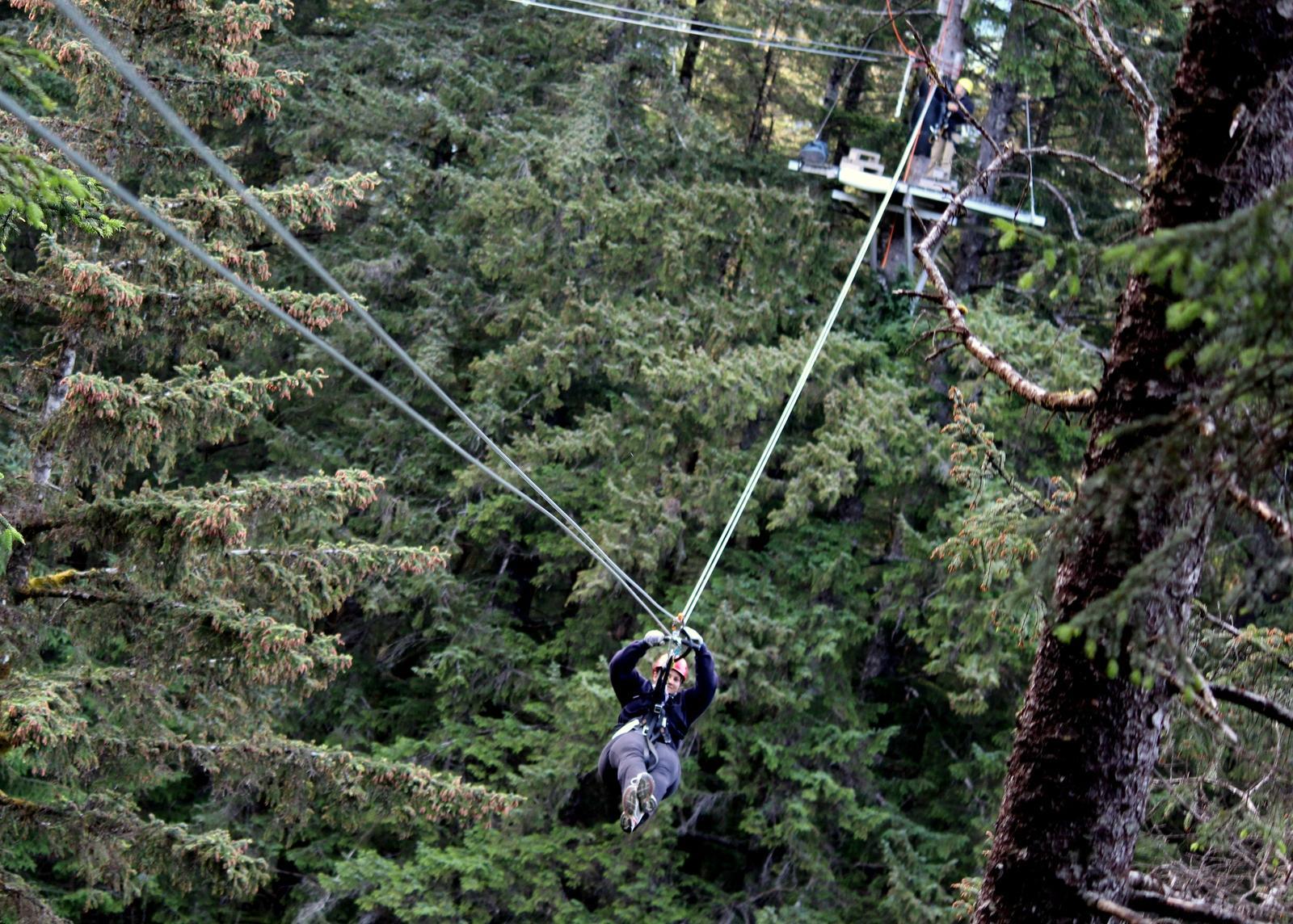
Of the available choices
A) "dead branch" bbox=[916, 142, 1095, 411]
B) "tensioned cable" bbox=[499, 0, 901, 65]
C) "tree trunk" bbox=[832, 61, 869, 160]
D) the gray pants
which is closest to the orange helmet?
the gray pants

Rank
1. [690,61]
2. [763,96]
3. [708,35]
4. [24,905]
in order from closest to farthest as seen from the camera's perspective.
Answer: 1. [24,905]
2. [708,35]
3. [690,61]
4. [763,96]

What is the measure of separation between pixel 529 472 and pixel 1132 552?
A: 10575mm

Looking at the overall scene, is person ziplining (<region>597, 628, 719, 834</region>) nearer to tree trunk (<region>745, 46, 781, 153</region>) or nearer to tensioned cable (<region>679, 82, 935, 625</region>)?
tensioned cable (<region>679, 82, 935, 625</region>)

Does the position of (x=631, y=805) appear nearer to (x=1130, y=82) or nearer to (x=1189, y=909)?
(x=1189, y=909)

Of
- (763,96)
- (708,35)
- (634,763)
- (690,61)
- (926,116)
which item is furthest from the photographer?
(763,96)

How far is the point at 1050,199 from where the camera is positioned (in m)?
14.4

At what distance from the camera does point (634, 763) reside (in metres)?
6.52

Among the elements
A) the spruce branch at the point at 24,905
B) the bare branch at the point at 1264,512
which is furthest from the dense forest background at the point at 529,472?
the bare branch at the point at 1264,512

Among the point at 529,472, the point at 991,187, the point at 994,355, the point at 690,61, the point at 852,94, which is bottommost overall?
the point at 529,472

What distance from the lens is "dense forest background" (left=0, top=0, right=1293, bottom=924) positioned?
25.8 feet

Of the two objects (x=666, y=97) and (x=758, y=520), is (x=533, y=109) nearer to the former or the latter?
(x=666, y=97)

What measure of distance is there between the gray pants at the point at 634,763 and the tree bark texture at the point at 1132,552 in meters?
2.94

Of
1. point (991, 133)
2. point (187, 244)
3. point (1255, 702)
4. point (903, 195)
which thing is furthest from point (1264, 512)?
Answer: point (991, 133)

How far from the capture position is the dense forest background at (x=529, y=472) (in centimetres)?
785
